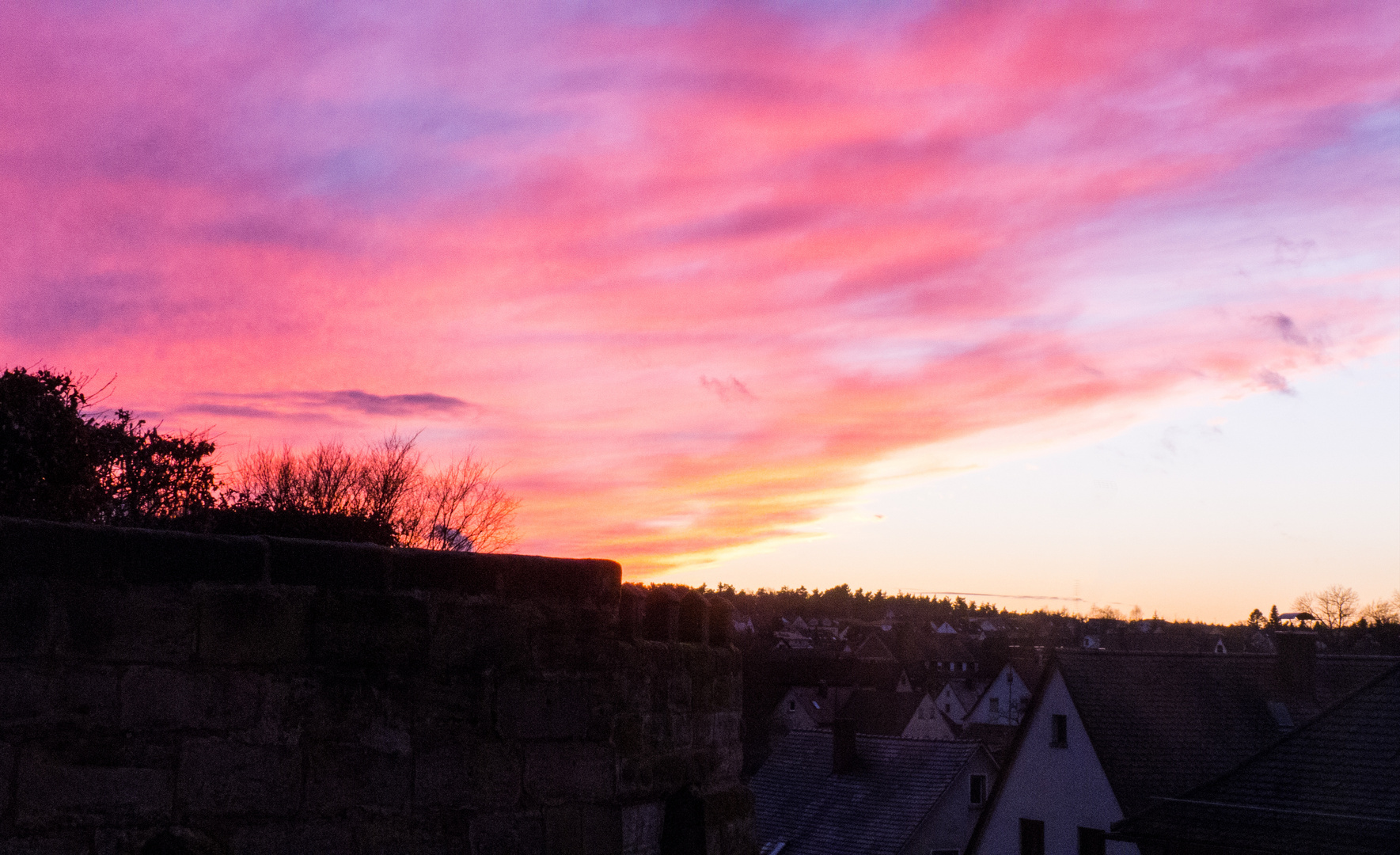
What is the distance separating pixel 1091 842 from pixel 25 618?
87.7ft

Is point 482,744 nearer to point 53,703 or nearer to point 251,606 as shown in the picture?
point 251,606

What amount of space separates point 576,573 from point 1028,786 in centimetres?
2594

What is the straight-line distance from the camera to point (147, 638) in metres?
4.46

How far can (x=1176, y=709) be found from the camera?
92.7ft

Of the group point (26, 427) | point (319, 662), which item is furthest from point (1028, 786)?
point (319, 662)

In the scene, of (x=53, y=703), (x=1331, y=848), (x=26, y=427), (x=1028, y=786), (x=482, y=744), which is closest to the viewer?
(x=53, y=703)

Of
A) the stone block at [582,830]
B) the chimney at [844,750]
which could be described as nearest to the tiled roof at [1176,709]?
the chimney at [844,750]

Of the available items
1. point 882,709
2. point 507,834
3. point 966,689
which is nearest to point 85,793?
point 507,834

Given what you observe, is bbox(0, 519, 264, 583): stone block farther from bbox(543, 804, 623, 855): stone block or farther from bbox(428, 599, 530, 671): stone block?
bbox(543, 804, 623, 855): stone block

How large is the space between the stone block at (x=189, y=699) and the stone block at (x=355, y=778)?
318 mm

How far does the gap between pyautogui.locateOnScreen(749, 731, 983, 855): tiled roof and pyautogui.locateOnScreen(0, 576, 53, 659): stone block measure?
29393mm

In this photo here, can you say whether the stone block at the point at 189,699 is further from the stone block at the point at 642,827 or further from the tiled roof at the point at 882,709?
the tiled roof at the point at 882,709

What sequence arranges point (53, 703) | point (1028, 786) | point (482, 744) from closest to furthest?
point (53, 703) < point (482, 744) < point (1028, 786)

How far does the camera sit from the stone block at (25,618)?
4191mm
